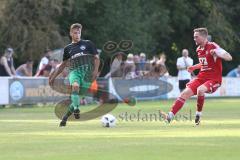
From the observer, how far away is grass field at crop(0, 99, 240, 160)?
11.4 m

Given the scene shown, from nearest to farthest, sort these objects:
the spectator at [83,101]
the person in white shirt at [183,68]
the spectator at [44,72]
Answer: the spectator at [83,101], the spectator at [44,72], the person in white shirt at [183,68]

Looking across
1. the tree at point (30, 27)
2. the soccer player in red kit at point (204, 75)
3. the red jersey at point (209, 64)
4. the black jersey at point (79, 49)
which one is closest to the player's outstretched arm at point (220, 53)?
the soccer player in red kit at point (204, 75)

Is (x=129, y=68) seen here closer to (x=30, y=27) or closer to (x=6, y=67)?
(x=6, y=67)

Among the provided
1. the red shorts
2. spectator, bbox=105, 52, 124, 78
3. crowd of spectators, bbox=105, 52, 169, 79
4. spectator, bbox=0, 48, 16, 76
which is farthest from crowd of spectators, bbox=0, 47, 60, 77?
Answer: the red shorts

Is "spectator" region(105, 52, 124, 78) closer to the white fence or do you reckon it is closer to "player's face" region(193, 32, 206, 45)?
the white fence

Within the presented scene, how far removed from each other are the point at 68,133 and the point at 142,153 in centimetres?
436

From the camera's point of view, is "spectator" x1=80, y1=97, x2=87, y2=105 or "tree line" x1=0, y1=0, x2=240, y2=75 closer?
"spectator" x1=80, y1=97, x2=87, y2=105

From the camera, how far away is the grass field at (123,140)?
1135cm

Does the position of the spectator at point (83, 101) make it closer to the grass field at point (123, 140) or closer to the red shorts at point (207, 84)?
the grass field at point (123, 140)

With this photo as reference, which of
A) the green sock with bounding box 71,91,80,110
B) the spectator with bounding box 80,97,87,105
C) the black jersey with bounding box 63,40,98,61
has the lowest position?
the spectator with bounding box 80,97,87,105

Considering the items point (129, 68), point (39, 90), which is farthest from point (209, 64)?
point (129, 68)

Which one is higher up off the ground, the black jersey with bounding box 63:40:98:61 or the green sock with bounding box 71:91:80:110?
the black jersey with bounding box 63:40:98:61

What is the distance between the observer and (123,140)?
13836 mm

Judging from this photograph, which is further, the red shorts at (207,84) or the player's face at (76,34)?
the player's face at (76,34)
